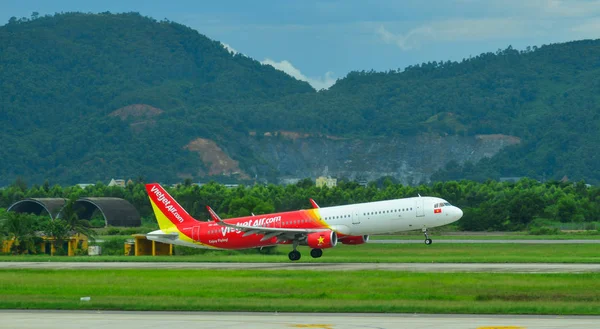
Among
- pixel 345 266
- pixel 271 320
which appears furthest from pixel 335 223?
pixel 271 320

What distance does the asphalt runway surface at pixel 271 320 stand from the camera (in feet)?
110

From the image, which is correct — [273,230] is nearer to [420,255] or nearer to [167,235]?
[167,235]

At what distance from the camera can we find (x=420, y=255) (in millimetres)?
73562

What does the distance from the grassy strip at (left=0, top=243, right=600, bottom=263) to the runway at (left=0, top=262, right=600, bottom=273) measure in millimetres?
3081

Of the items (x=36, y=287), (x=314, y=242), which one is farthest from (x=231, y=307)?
(x=314, y=242)

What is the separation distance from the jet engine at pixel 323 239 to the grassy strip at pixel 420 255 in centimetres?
106

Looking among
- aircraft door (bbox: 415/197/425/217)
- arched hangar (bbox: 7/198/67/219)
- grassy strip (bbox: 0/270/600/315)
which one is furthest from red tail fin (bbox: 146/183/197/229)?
arched hangar (bbox: 7/198/67/219)

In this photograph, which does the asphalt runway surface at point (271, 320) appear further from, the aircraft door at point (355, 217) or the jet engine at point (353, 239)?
the jet engine at point (353, 239)

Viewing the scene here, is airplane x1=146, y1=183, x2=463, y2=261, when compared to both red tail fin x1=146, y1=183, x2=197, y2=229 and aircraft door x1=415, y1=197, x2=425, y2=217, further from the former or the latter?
red tail fin x1=146, y1=183, x2=197, y2=229

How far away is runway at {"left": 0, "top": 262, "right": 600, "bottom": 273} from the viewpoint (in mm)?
54812

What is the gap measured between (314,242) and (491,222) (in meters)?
56.1

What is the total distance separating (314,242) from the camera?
65938 millimetres

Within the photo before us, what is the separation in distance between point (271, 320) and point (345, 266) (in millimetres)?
25347

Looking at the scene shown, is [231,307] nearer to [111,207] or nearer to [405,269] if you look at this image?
[405,269]
